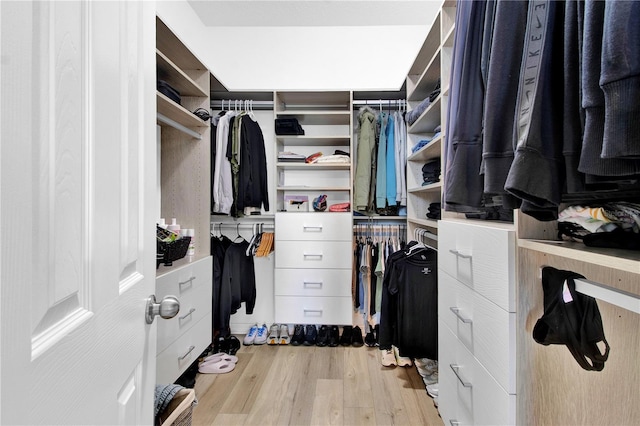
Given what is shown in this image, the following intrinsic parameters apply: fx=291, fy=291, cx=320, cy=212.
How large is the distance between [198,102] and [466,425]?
7.60 feet

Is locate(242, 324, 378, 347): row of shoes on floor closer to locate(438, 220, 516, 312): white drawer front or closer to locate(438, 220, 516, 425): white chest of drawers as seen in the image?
locate(438, 220, 516, 425): white chest of drawers

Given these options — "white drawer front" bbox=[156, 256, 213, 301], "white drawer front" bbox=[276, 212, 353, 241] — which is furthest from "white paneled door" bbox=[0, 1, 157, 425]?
"white drawer front" bbox=[276, 212, 353, 241]

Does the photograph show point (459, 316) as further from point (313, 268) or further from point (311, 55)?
point (311, 55)

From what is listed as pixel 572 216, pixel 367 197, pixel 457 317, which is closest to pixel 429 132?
pixel 367 197

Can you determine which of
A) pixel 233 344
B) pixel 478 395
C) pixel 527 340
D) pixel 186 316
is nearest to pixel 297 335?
pixel 233 344

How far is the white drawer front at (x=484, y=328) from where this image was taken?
854 mm

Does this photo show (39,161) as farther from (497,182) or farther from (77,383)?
(497,182)

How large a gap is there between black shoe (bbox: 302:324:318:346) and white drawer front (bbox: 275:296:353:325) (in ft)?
0.44

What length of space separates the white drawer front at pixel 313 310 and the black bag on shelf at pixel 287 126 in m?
1.31

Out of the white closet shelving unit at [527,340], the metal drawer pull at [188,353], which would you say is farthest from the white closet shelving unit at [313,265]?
the white closet shelving unit at [527,340]

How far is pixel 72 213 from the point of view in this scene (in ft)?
1.21

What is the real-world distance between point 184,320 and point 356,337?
51.2 inches

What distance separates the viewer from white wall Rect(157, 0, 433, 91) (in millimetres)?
2531

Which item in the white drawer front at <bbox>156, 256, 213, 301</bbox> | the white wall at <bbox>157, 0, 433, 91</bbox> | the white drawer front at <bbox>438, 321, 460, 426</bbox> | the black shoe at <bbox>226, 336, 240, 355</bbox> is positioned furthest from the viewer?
the white wall at <bbox>157, 0, 433, 91</bbox>
